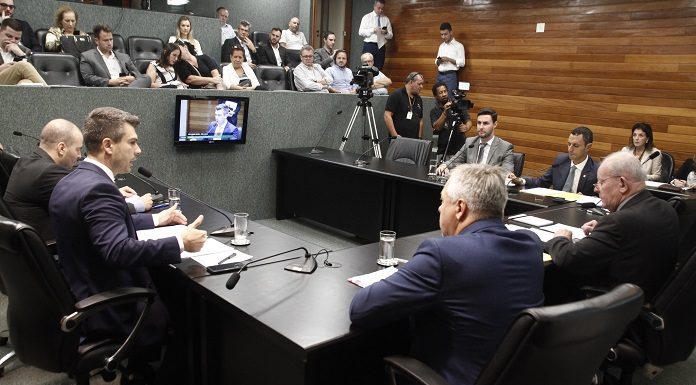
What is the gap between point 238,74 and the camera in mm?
5750

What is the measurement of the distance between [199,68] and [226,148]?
1.39m

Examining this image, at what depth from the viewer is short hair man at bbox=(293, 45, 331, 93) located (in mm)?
6211

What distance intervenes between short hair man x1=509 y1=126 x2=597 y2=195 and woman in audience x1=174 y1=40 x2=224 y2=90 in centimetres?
302

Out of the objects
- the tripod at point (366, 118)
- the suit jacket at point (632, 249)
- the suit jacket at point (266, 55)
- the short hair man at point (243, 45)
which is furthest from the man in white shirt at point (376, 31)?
the suit jacket at point (632, 249)

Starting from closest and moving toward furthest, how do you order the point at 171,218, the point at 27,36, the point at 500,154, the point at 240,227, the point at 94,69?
the point at 240,227, the point at 171,218, the point at 500,154, the point at 94,69, the point at 27,36

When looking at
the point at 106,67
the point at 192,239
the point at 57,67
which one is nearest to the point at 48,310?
the point at 192,239

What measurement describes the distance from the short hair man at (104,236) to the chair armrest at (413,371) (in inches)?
32.7

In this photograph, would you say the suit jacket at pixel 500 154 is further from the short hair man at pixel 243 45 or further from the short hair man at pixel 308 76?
the short hair man at pixel 243 45

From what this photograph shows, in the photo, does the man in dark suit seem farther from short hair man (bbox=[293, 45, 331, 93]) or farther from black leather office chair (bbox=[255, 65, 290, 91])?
short hair man (bbox=[293, 45, 331, 93])

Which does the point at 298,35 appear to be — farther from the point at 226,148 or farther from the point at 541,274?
the point at 541,274

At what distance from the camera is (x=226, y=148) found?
494 centimetres

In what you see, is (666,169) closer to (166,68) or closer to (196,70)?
(196,70)

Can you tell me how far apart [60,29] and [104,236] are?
4.35 metres

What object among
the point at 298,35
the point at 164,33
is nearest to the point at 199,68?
the point at 164,33
